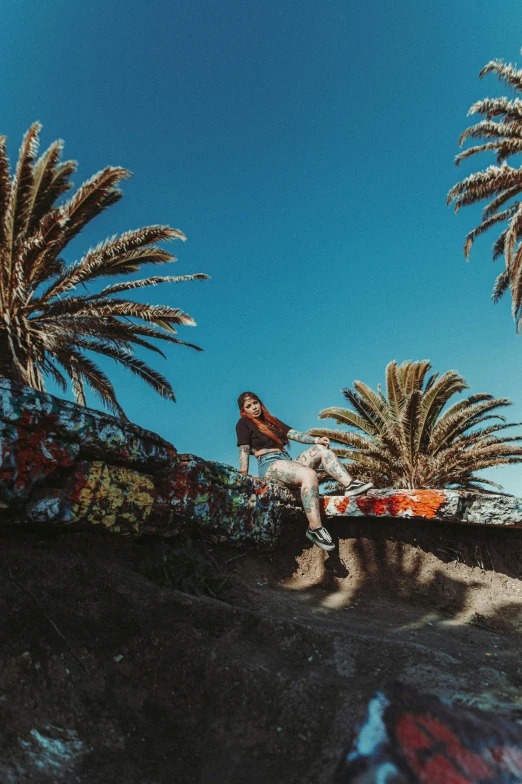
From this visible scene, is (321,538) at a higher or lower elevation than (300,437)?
lower

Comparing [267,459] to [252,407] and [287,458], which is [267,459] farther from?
[252,407]

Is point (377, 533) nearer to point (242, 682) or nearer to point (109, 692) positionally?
point (242, 682)

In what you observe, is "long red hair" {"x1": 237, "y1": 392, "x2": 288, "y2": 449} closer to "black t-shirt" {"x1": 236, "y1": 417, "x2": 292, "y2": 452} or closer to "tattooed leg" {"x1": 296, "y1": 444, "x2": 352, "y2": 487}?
"black t-shirt" {"x1": 236, "y1": 417, "x2": 292, "y2": 452}

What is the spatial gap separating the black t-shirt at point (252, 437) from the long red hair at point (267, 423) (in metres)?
0.03

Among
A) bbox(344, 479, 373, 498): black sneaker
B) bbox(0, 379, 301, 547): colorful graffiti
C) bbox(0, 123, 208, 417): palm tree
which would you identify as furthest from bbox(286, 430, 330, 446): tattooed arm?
bbox(0, 123, 208, 417): palm tree

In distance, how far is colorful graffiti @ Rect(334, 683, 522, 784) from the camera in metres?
1.20

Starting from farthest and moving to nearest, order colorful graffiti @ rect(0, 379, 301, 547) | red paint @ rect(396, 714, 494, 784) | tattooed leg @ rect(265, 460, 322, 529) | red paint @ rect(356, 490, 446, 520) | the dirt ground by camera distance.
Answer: red paint @ rect(356, 490, 446, 520) → tattooed leg @ rect(265, 460, 322, 529) → colorful graffiti @ rect(0, 379, 301, 547) → the dirt ground → red paint @ rect(396, 714, 494, 784)

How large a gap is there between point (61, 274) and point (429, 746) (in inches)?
315

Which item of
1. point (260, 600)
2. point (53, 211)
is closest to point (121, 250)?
point (53, 211)

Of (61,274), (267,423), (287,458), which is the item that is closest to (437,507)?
(287,458)

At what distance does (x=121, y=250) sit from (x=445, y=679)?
7342 mm

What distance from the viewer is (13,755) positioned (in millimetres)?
1355

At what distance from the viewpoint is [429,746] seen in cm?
127

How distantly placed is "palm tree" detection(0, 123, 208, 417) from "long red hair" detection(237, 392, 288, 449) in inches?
169
